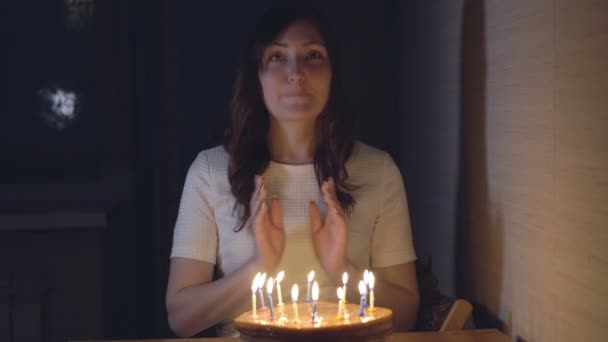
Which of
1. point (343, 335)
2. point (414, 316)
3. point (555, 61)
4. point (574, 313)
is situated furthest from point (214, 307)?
point (555, 61)

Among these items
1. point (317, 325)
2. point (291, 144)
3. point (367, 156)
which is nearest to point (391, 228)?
point (367, 156)

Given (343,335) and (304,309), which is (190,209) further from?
(343,335)

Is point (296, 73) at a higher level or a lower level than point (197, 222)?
higher

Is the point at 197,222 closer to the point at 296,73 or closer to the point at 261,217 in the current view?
the point at 261,217

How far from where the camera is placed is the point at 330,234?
2090 mm

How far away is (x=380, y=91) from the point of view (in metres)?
3.29

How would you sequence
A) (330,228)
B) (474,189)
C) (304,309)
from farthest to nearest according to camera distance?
(474,189)
(330,228)
(304,309)

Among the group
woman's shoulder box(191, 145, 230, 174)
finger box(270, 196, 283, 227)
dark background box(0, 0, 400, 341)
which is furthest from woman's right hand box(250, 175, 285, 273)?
dark background box(0, 0, 400, 341)

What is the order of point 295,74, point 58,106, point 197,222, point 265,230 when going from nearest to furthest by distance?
point 265,230
point 295,74
point 197,222
point 58,106

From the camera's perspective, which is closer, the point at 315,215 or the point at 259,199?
the point at 259,199

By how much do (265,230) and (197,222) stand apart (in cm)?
31

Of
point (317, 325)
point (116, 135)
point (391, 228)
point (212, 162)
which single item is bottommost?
point (317, 325)

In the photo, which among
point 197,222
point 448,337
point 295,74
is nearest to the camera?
point 448,337

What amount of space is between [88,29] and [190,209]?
1.38 meters
